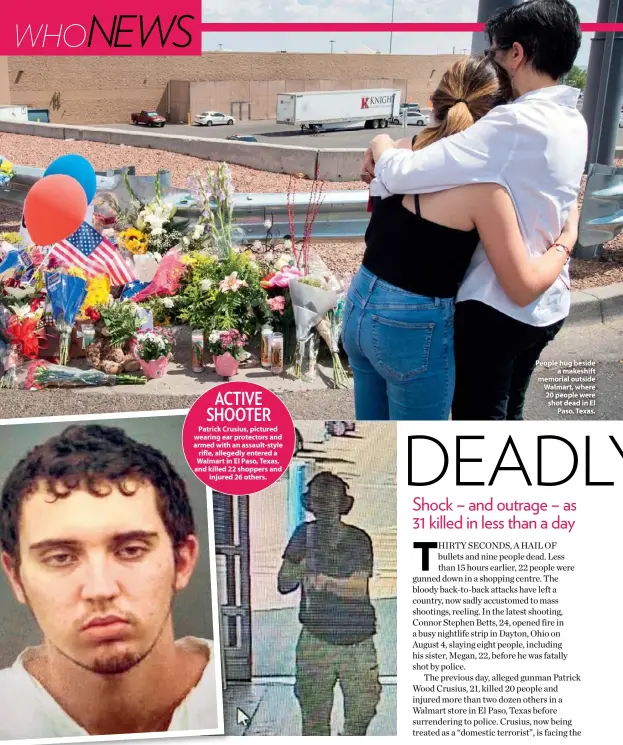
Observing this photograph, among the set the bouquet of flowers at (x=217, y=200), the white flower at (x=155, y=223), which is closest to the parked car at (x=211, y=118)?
the bouquet of flowers at (x=217, y=200)

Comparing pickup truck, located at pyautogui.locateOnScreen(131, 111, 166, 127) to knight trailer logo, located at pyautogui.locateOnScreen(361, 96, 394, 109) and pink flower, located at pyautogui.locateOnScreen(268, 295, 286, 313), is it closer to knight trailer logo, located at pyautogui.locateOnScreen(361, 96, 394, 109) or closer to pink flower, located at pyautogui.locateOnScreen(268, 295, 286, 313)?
knight trailer logo, located at pyautogui.locateOnScreen(361, 96, 394, 109)

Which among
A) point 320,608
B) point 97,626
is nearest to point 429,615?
point 320,608

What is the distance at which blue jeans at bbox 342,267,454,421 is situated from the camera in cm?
189

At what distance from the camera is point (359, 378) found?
2.13m

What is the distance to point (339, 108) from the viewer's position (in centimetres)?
209

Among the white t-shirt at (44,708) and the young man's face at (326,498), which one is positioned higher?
the young man's face at (326,498)

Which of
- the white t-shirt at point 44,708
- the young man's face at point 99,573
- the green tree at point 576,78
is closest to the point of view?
the green tree at point 576,78

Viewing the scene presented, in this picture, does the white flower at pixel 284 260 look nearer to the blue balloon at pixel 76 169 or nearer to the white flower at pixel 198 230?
the white flower at pixel 198 230

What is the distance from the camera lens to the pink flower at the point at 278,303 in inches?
98.2

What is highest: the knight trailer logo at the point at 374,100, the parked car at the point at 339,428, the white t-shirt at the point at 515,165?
the knight trailer logo at the point at 374,100

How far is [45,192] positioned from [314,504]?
39.7 inches

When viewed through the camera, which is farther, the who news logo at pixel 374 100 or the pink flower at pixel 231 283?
the pink flower at pixel 231 283

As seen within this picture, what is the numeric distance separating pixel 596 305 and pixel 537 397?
287 millimetres

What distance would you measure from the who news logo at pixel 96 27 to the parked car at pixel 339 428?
0.97 meters
